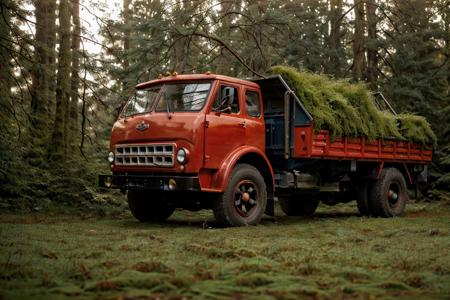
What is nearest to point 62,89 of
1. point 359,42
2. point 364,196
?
point 364,196

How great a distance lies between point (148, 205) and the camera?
1020 centimetres

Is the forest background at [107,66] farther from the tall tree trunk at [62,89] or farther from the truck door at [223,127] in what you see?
the truck door at [223,127]

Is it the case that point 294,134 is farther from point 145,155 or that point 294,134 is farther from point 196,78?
point 145,155

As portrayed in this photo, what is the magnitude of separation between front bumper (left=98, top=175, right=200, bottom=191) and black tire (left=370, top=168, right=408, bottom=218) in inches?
204

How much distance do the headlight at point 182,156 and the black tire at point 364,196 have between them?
5.34 meters

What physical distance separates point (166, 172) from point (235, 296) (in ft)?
16.9

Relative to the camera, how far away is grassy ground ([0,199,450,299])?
392cm

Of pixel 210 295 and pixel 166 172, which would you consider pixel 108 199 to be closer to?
pixel 166 172

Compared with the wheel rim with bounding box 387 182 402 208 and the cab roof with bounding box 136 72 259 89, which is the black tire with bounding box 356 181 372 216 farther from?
the cab roof with bounding box 136 72 259 89

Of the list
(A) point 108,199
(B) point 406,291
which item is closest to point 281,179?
(A) point 108,199

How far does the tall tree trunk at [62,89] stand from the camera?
42.7 feet

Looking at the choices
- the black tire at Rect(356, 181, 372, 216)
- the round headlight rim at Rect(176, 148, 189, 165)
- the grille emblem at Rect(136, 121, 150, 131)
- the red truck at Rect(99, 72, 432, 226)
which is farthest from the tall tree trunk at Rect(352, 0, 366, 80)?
the round headlight rim at Rect(176, 148, 189, 165)

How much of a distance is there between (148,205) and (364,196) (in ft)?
16.9

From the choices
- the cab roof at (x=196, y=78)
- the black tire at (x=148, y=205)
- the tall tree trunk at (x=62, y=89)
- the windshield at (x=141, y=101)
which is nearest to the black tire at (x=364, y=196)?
the cab roof at (x=196, y=78)
